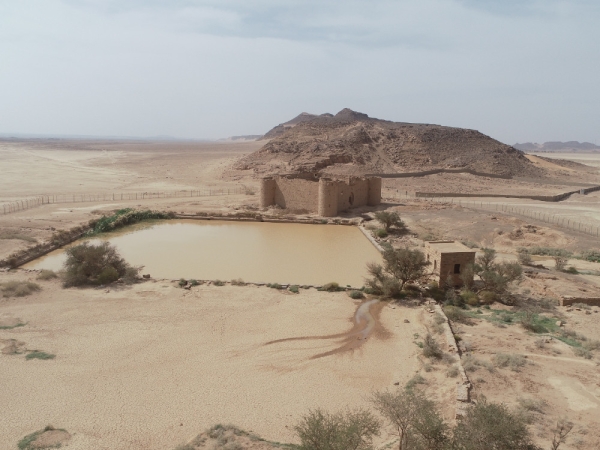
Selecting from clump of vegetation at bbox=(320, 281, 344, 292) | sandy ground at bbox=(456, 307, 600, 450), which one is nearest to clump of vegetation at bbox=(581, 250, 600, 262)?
sandy ground at bbox=(456, 307, 600, 450)

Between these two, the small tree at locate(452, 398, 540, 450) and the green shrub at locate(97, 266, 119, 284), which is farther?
the green shrub at locate(97, 266, 119, 284)

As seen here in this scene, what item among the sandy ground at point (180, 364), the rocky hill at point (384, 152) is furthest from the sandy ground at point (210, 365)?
the rocky hill at point (384, 152)

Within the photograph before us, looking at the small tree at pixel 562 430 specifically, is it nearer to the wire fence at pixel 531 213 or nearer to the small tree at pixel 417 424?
the small tree at pixel 417 424

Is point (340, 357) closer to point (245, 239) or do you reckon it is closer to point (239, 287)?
point (239, 287)

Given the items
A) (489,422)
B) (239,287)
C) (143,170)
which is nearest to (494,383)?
(489,422)

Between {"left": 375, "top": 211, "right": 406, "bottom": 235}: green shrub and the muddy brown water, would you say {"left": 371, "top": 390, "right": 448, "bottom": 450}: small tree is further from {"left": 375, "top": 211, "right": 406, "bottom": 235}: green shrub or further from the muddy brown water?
{"left": 375, "top": 211, "right": 406, "bottom": 235}: green shrub

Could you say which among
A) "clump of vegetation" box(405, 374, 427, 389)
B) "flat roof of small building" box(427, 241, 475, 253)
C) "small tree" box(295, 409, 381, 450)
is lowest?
"clump of vegetation" box(405, 374, 427, 389)
